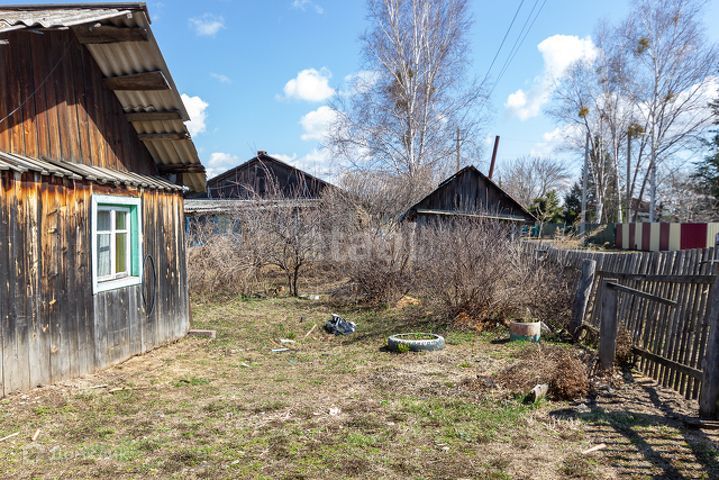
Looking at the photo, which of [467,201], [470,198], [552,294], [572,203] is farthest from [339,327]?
[572,203]

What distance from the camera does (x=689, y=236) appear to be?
2598cm

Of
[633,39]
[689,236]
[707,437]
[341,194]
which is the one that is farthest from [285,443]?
[633,39]

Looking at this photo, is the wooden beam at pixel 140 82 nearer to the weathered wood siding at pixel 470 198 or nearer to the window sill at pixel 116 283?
the window sill at pixel 116 283

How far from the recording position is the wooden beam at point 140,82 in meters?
7.65

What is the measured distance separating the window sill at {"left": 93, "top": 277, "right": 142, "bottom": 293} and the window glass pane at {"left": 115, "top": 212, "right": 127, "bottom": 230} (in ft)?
2.48

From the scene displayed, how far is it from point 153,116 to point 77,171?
7.29 feet

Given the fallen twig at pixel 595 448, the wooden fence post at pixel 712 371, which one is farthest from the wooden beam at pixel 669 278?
the fallen twig at pixel 595 448

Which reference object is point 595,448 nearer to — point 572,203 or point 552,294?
point 552,294

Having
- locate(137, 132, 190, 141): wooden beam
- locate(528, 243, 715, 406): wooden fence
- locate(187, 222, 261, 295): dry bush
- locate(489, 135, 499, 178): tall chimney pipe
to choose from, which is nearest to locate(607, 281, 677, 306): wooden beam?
locate(528, 243, 715, 406): wooden fence

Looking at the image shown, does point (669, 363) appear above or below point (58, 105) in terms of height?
below

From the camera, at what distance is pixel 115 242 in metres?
7.64

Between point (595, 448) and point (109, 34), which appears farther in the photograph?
point (109, 34)

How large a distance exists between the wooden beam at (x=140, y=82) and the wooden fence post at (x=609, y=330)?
6.68m

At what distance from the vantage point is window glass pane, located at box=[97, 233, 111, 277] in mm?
7228
